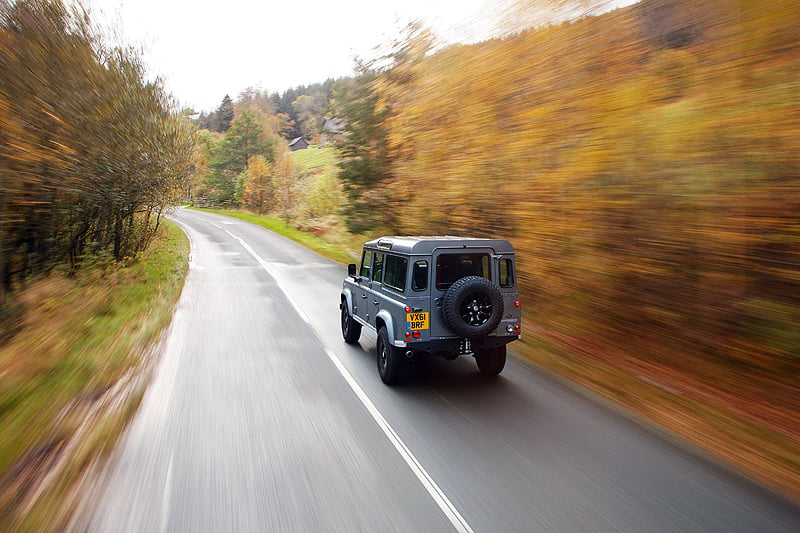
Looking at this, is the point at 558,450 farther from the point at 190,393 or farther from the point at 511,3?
the point at 511,3

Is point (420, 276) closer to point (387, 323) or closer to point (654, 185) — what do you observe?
point (387, 323)

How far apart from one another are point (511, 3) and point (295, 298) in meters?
8.88

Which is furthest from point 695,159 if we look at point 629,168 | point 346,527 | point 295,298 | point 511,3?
point 295,298

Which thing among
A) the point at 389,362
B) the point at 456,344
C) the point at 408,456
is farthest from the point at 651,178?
the point at 408,456

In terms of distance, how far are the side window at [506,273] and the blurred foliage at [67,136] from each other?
684 cm

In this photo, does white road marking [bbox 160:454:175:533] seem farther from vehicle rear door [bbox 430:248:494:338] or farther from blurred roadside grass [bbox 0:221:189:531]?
vehicle rear door [bbox 430:248:494:338]

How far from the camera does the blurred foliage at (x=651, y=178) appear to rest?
586cm

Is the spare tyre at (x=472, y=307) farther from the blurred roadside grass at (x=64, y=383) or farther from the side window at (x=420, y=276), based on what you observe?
the blurred roadside grass at (x=64, y=383)

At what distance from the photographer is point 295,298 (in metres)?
12.5

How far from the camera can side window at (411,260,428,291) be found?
6.25 m

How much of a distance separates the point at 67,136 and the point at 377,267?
6177 mm

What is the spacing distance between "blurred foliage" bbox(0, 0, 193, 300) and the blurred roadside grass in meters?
1.27

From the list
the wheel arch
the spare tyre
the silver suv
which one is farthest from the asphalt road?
the spare tyre

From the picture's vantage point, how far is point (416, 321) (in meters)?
6.13
